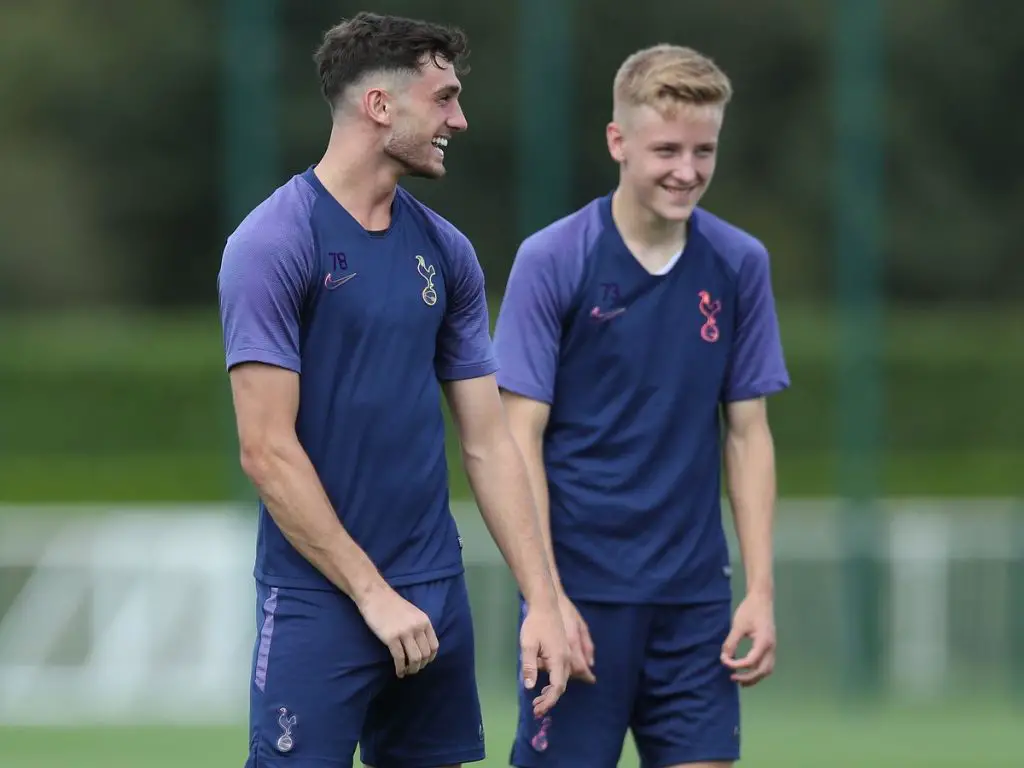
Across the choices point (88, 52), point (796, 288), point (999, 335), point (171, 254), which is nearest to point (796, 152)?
point (796, 288)

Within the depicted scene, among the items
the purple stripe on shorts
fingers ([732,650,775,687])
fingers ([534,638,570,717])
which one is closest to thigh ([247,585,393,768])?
the purple stripe on shorts

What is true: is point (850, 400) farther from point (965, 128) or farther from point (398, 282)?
point (965, 128)

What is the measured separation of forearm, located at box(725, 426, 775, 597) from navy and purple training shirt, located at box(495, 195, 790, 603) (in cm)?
10

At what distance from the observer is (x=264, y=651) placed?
3959 mm

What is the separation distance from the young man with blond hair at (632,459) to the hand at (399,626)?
0.78m

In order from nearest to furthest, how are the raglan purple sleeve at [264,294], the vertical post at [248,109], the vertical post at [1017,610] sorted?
the raglan purple sleeve at [264,294]
the vertical post at [1017,610]
the vertical post at [248,109]

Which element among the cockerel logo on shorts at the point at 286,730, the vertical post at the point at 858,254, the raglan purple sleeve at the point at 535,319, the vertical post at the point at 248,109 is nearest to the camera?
the cockerel logo on shorts at the point at 286,730

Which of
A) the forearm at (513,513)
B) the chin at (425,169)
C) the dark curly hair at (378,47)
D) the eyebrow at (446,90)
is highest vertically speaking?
the dark curly hair at (378,47)

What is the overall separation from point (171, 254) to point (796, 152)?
18.8 feet

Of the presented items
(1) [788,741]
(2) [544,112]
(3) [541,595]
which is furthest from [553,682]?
(2) [544,112]

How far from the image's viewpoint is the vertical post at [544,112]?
33.2ft

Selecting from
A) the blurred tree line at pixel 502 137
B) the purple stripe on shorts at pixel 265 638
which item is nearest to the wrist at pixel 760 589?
the purple stripe on shorts at pixel 265 638

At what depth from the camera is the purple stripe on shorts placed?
13.0 ft

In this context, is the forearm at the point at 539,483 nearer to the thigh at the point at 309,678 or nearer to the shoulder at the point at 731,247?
the shoulder at the point at 731,247
